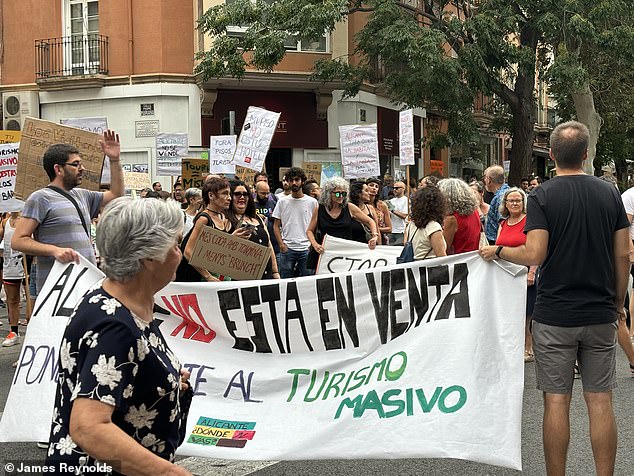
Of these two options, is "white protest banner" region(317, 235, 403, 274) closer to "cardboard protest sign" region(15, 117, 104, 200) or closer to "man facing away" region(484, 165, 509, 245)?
"man facing away" region(484, 165, 509, 245)

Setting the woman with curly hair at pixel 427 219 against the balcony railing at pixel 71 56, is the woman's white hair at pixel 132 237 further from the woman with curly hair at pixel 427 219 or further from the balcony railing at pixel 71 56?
the balcony railing at pixel 71 56

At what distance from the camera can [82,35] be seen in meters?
25.3

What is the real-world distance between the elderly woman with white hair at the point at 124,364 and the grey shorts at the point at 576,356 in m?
2.43

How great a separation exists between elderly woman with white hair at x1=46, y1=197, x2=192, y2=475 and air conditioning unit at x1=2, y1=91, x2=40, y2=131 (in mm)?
24258

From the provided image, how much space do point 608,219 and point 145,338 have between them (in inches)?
111

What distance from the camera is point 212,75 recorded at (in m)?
22.4

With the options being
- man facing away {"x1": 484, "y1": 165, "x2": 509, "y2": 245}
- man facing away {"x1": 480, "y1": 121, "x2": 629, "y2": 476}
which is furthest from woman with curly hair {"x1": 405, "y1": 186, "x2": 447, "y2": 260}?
man facing away {"x1": 480, "y1": 121, "x2": 629, "y2": 476}

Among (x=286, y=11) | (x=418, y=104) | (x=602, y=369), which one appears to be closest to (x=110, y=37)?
(x=286, y=11)

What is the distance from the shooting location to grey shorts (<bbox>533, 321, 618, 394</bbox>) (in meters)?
4.56

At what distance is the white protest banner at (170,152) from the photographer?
18.2 meters

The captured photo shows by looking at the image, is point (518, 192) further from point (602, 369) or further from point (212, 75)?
point (212, 75)

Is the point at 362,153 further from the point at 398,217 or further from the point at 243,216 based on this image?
the point at 243,216

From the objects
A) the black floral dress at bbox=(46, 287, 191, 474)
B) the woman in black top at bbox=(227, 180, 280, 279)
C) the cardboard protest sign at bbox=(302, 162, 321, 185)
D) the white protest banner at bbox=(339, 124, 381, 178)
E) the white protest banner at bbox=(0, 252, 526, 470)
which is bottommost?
the white protest banner at bbox=(0, 252, 526, 470)

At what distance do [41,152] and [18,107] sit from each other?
779 inches
